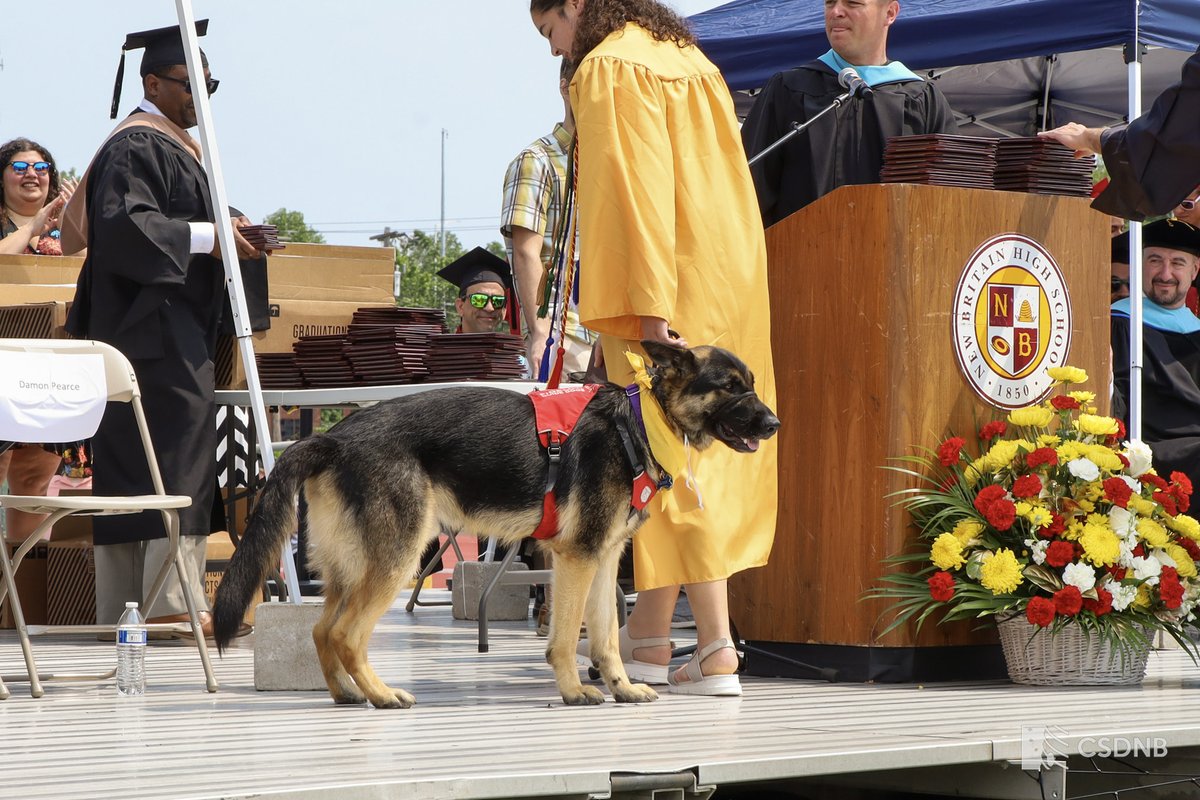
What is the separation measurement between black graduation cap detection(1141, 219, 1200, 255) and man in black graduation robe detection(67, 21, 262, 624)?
15.5ft

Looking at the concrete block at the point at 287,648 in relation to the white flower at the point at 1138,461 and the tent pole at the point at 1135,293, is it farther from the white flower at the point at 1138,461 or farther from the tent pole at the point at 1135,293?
the tent pole at the point at 1135,293

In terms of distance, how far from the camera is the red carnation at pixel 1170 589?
4812 millimetres

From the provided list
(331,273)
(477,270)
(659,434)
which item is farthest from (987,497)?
(477,270)

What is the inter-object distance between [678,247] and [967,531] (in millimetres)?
1407

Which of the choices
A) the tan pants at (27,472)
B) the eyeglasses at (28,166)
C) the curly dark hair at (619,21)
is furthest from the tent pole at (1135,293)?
the eyeglasses at (28,166)

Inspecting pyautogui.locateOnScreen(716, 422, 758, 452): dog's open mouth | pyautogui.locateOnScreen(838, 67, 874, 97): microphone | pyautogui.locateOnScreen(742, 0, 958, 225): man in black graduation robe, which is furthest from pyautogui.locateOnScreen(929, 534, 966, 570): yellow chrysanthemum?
pyautogui.locateOnScreen(838, 67, 874, 97): microphone

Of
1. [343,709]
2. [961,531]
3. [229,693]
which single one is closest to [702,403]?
[961,531]

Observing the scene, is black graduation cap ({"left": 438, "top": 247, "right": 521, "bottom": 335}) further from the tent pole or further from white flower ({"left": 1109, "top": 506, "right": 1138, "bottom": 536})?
white flower ({"left": 1109, "top": 506, "right": 1138, "bottom": 536})

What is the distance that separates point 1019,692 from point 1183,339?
3680 mm

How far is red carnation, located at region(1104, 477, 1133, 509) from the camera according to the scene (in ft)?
16.0

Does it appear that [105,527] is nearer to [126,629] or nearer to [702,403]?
[126,629]

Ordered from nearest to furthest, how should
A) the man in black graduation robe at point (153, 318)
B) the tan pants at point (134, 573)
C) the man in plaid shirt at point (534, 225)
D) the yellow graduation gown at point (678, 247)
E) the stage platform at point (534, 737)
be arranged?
1. the stage platform at point (534, 737)
2. the yellow graduation gown at point (678, 247)
3. the man in black graduation robe at point (153, 318)
4. the tan pants at point (134, 573)
5. the man in plaid shirt at point (534, 225)

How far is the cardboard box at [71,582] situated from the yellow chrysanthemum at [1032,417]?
4.70m

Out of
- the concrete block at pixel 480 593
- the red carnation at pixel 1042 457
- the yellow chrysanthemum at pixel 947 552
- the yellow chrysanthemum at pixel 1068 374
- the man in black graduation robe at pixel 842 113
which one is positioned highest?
the man in black graduation robe at pixel 842 113
